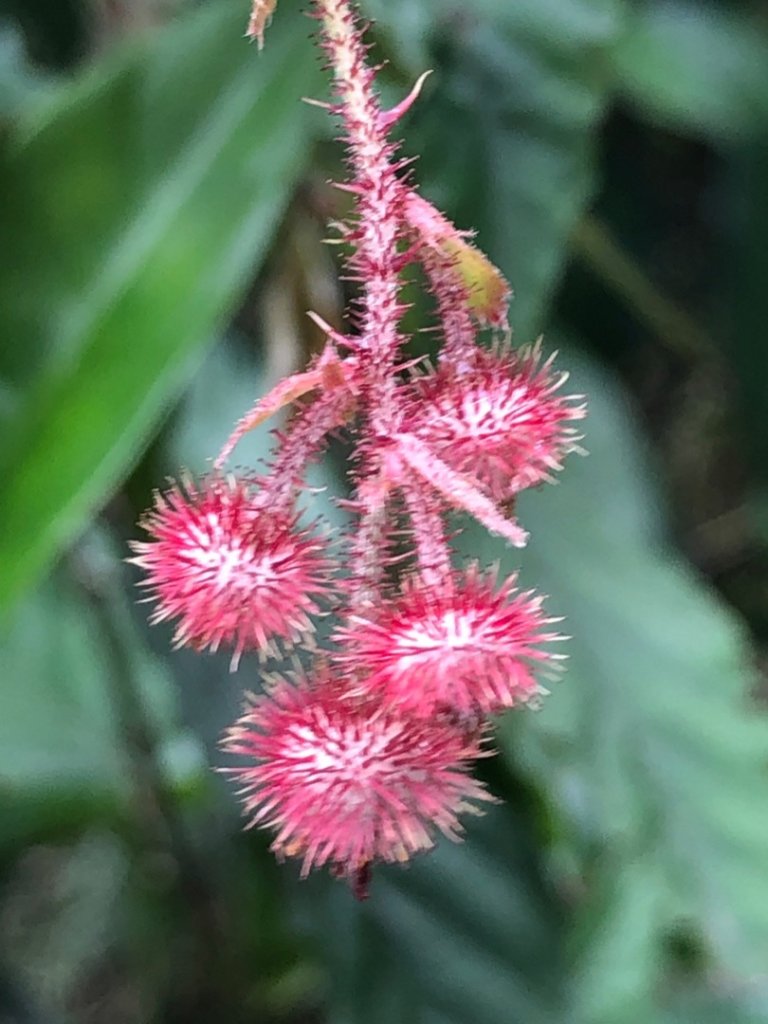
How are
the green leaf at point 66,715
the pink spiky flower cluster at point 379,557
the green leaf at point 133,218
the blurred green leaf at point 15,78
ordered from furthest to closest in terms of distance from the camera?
1. the green leaf at point 66,715
2. the blurred green leaf at point 15,78
3. the green leaf at point 133,218
4. the pink spiky flower cluster at point 379,557

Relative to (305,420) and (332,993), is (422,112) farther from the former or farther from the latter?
(332,993)

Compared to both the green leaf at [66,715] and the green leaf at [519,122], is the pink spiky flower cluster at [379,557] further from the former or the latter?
the green leaf at [66,715]

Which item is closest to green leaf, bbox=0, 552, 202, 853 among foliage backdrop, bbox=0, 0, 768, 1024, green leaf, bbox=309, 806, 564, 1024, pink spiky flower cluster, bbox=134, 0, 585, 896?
foliage backdrop, bbox=0, 0, 768, 1024

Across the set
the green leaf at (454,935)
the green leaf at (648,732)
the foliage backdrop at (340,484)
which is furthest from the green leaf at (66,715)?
the green leaf at (648,732)

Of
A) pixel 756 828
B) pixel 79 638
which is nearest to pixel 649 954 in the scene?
pixel 756 828

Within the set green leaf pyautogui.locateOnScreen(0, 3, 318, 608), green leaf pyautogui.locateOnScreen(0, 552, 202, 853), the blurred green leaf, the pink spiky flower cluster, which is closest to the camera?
the pink spiky flower cluster

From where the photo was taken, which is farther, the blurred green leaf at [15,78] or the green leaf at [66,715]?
the green leaf at [66,715]

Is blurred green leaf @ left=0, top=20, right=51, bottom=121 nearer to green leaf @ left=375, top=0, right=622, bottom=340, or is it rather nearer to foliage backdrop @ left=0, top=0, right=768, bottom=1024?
foliage backdrop @ left=0, top=0, right=768, bottom=1024

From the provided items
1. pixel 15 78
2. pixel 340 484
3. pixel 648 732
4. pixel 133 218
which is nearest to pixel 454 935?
pixel 648 732
